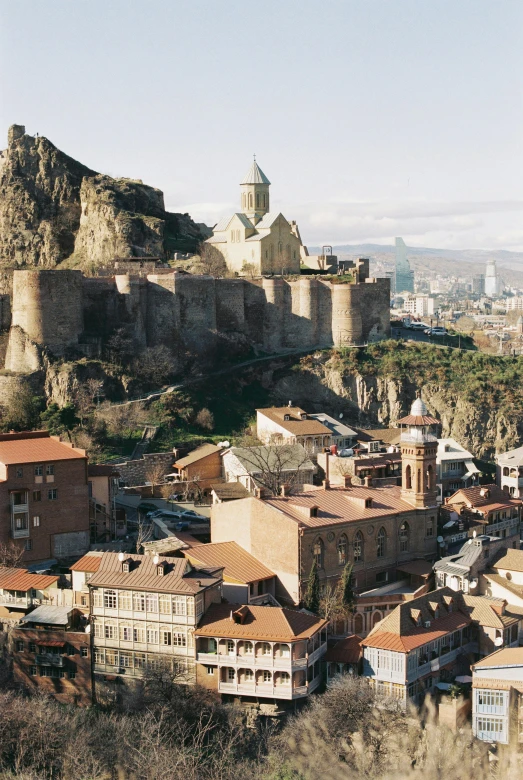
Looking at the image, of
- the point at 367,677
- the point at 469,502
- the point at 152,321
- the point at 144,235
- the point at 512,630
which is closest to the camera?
the point at 367,677

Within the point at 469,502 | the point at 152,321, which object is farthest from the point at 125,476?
the point at 469,502

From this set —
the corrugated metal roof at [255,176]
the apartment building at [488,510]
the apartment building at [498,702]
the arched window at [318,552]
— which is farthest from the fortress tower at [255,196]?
the apartment building at [498,702]

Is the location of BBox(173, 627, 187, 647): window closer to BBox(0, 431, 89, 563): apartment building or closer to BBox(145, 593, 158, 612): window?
BBox(145, 593, 158, 612): window

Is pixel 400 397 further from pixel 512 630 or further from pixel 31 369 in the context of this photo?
pixel 512 630

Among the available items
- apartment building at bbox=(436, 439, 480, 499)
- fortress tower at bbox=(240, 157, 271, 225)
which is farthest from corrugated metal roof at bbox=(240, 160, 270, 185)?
apartment building at bbox=(436, 439, 480, 499)

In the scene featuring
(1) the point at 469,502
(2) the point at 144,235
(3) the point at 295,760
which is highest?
(2) the point at 144,235

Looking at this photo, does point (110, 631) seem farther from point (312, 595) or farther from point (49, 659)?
point (312, 595)

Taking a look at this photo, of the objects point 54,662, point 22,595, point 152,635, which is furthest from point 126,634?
point 22,595
